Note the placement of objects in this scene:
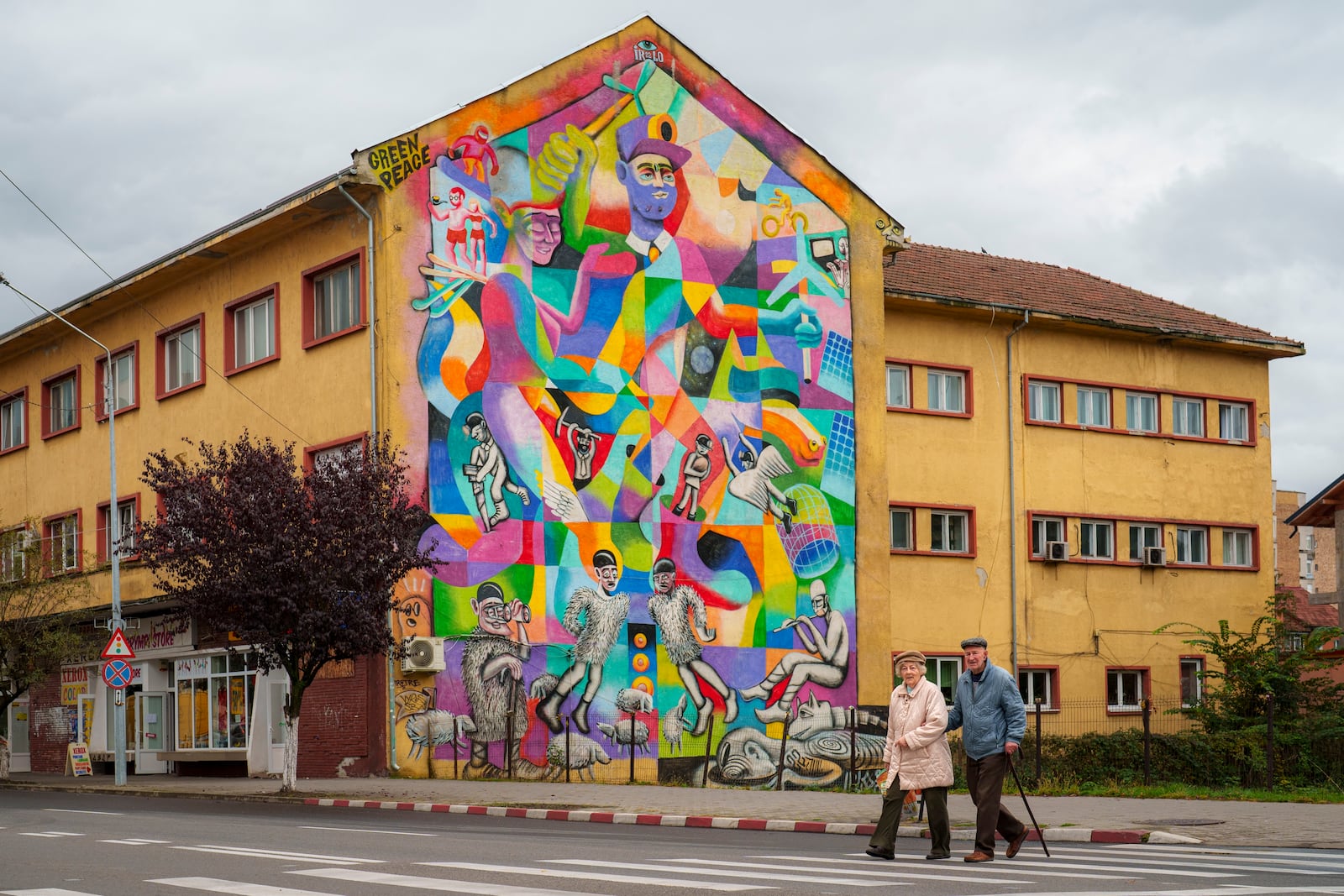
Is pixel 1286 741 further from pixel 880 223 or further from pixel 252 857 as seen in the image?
pixel 252 857

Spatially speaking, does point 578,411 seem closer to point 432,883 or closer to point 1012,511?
point 1012,511

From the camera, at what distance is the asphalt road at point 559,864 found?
409 inches

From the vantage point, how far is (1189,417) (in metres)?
40.9

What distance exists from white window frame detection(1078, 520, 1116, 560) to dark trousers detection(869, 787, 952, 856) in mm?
26050

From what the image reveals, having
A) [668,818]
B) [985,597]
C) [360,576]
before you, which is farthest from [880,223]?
[668,818]

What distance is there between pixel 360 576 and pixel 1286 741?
14993 millimetres

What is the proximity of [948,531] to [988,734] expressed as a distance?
77.9 feet

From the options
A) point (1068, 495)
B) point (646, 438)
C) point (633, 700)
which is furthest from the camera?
point (1068, 495)

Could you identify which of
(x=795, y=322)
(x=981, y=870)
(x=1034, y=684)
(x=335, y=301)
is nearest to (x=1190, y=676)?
(x=1034, y=684)

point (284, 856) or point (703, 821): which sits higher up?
point (284, 856)

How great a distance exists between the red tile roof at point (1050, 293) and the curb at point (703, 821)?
17917 mm

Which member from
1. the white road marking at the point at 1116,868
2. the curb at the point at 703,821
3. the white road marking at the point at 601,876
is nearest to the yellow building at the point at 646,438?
the curb at the point at 703,821

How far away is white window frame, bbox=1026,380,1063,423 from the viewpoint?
38406 millimetres

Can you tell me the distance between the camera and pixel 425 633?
94.0 ft
